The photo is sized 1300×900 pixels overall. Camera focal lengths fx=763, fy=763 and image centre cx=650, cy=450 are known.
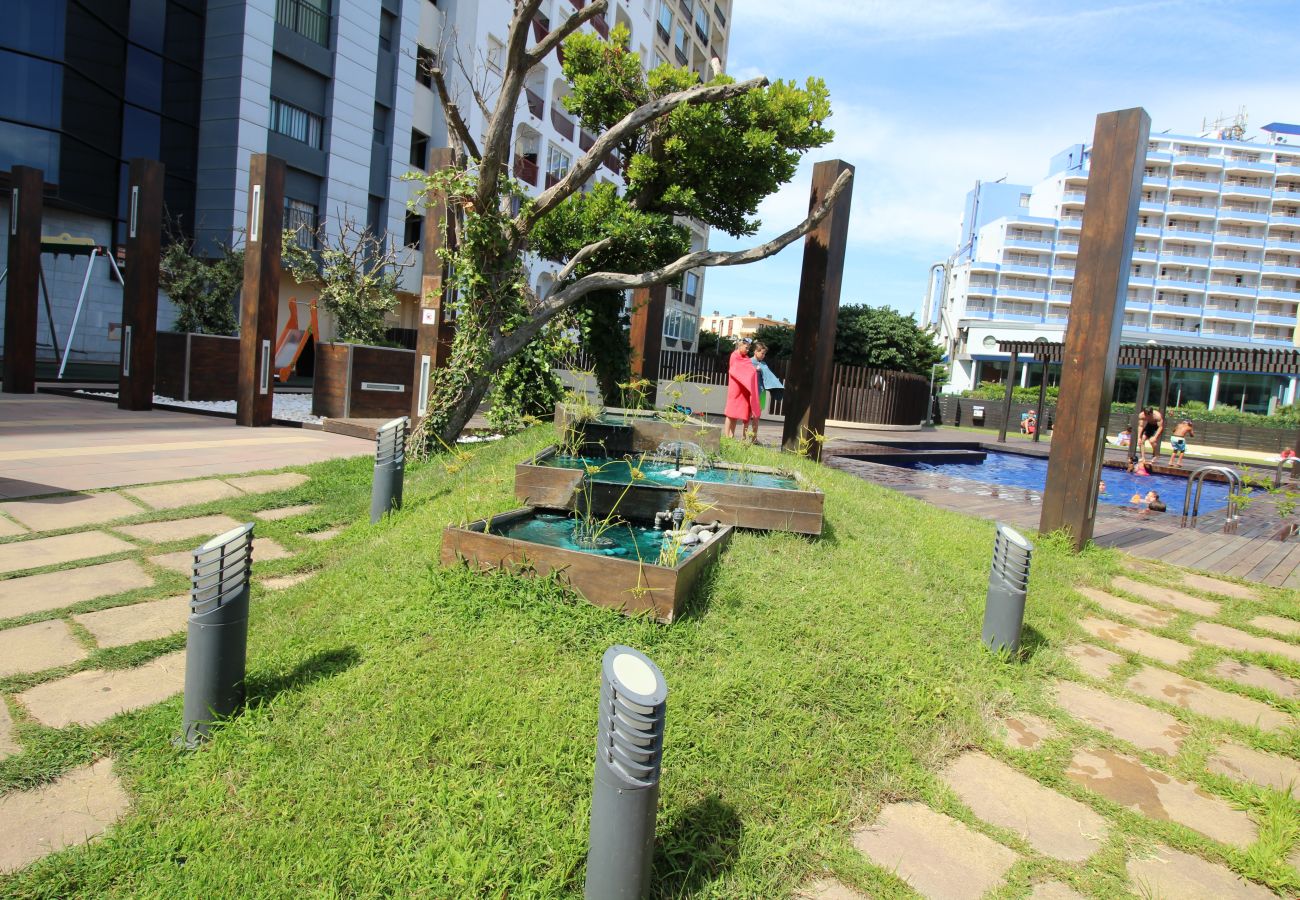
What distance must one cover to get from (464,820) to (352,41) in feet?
81.1

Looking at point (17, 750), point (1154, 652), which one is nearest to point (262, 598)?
point (17, 750)

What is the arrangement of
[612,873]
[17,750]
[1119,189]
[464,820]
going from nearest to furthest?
[612,873] < [464,820] < [17,750] < [1119,189]

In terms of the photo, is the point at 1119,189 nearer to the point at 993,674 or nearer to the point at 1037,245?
the point at 993,674

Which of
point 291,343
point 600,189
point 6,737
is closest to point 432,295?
point 600,189

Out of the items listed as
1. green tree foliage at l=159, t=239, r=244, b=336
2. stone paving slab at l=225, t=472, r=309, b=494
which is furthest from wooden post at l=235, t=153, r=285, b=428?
green tree foliage at l=159, t=239, r=244, b=336

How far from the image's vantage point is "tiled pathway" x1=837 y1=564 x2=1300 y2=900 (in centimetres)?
243

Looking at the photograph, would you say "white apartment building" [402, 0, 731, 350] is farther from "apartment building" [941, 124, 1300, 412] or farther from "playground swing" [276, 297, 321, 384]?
"apartment building" [941, 124, 1300, 412]

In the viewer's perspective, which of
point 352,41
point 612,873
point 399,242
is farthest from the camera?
point 399,242

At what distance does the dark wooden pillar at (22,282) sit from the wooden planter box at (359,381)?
189 inches

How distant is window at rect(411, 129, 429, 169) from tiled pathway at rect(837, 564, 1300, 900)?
84.0ft

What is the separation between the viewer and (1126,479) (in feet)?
52.7

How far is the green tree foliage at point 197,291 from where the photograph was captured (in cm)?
1468

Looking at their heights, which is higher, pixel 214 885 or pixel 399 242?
pixel 399 242

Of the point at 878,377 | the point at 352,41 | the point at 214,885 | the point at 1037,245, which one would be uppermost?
the point at 1037,245
